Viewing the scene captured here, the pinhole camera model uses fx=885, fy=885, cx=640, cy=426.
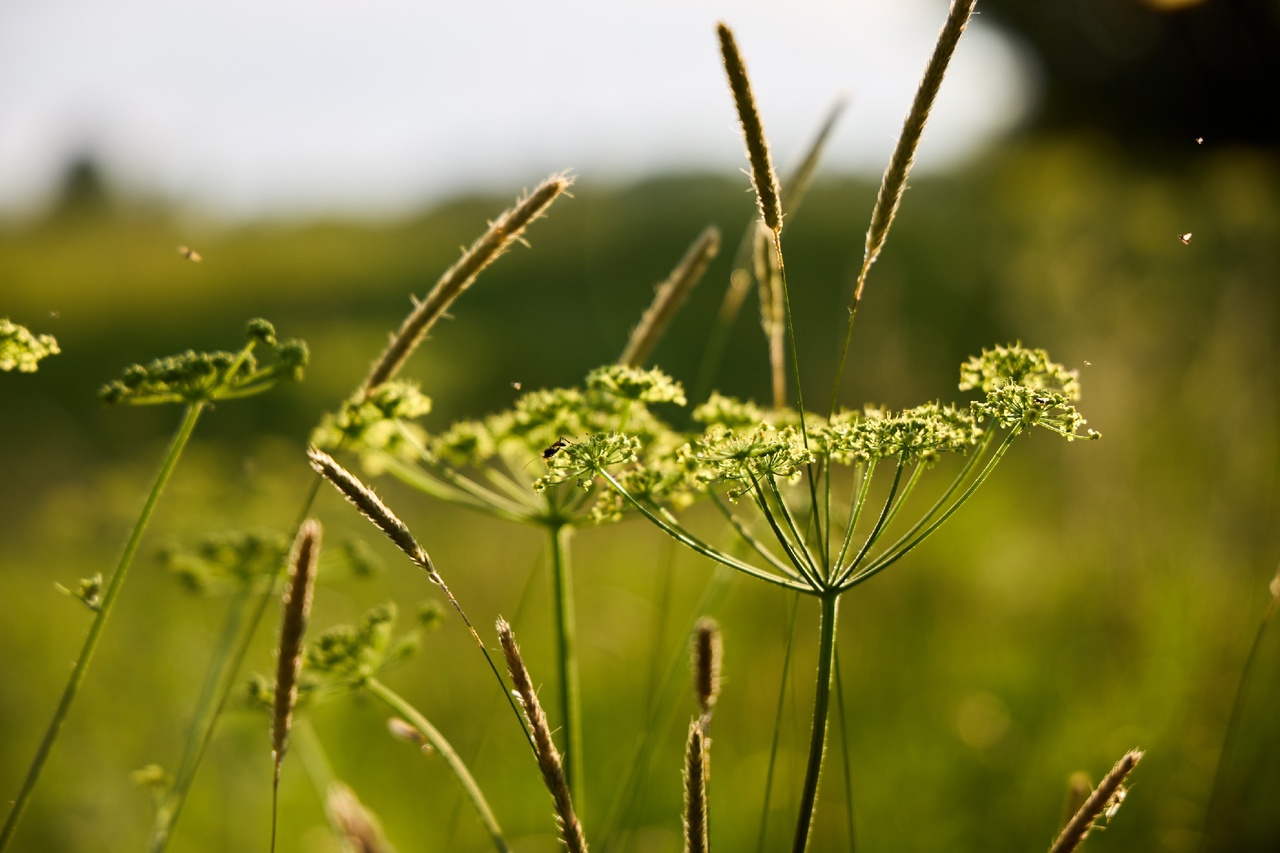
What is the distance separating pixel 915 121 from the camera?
1.50 metres

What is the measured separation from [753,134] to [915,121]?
27 cm

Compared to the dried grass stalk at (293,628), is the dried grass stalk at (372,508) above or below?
above

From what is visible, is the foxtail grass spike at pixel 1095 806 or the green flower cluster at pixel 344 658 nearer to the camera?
the foxtail grass spike at pixel 1095 806

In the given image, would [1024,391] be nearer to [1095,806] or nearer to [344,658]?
[1095,806]

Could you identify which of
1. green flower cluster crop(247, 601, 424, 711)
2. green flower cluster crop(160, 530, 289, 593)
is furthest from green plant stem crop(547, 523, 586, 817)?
green flower cluster crop(160, 530, 289, 593)

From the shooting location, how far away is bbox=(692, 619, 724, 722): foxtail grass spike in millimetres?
1577

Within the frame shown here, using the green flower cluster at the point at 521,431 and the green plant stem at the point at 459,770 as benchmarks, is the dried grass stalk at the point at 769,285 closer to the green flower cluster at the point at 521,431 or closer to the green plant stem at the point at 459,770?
the green flower cluster at the point at 521,431

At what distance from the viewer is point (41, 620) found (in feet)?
18.2

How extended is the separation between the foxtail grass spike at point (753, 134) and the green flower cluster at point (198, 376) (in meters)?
1.00

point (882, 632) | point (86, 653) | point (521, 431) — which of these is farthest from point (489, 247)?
point (882, 632)

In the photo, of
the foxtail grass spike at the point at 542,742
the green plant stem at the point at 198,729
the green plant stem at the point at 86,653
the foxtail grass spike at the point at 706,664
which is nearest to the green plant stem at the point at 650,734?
the foxtail grass spike at the point at 706,664

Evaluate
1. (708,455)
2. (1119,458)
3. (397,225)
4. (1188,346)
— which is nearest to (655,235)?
(397,225)

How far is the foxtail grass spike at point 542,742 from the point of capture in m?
1.28

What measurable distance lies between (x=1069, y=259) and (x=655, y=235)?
61.9ft
